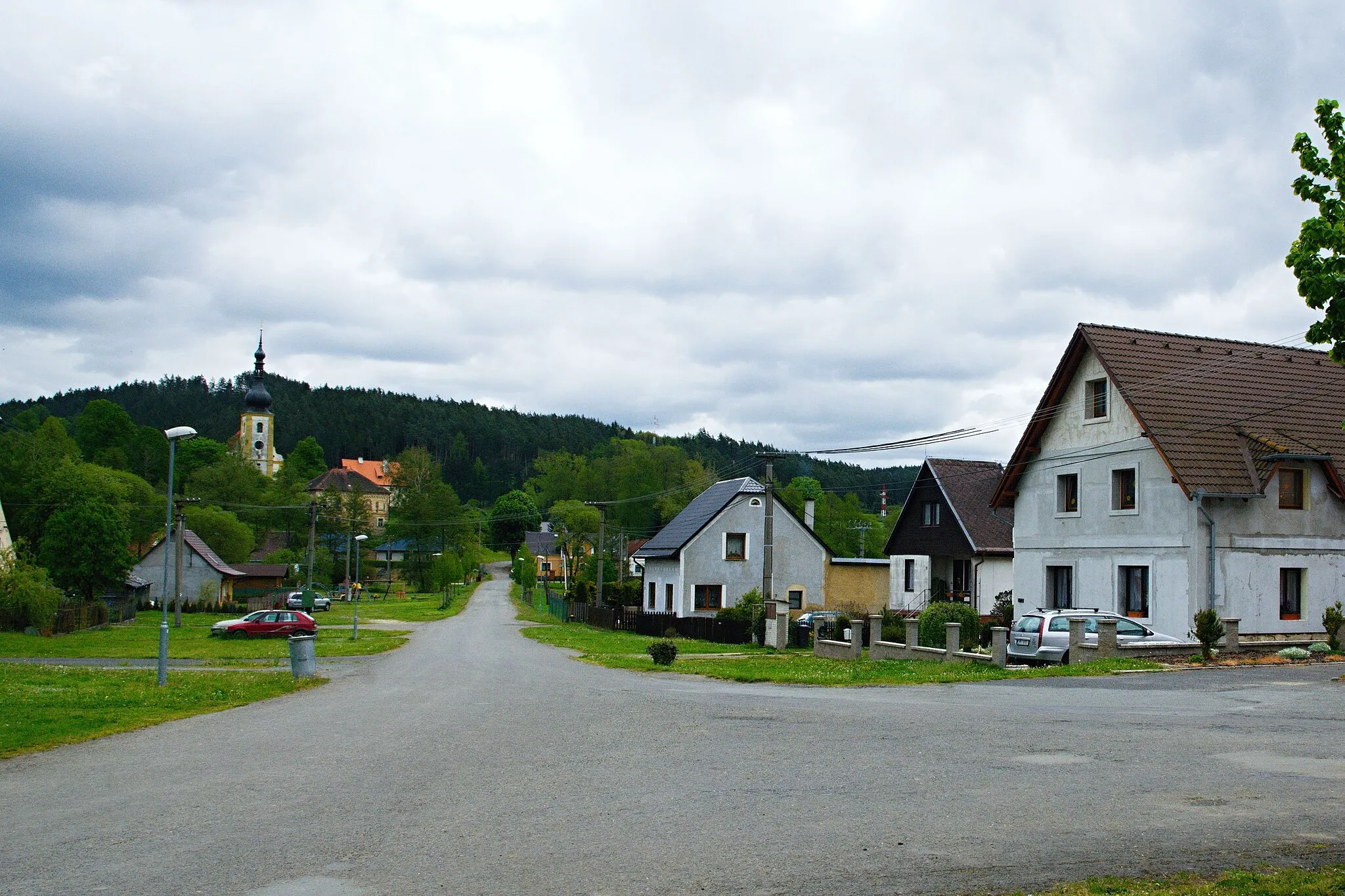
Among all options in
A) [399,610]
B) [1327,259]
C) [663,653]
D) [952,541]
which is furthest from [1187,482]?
[399,610]

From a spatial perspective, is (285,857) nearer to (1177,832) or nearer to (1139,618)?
(1177,832)

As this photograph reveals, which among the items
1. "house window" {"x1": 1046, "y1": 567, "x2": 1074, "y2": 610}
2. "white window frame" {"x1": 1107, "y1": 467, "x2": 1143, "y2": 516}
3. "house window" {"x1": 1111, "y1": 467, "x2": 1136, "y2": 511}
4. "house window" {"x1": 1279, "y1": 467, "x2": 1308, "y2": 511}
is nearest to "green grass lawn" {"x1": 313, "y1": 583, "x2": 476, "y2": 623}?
"house window" {"x1": 1046, "y1": 567, "x2": 1074, "y2": 610}

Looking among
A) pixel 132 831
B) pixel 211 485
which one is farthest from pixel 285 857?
pixel 211 485

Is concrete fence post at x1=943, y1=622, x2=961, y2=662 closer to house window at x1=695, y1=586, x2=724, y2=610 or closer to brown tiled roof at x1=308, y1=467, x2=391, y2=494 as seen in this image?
house window at x1=695, y1=586, x2=724, y2=610

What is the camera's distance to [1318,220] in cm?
851

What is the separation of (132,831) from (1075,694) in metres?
15.3

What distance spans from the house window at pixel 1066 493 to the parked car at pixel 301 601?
5219 centimetres

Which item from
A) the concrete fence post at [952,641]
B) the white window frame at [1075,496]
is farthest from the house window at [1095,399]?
the concrete fence post at [952,641]

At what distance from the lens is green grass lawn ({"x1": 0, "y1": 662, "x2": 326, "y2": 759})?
16094mm

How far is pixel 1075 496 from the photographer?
3541cm

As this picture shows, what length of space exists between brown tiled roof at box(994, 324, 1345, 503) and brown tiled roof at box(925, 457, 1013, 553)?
30.2ft

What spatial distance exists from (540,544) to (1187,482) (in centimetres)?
11842

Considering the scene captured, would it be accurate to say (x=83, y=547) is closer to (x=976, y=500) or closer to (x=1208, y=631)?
(x=976, y=500)

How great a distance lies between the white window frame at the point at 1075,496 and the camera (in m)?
34.7
